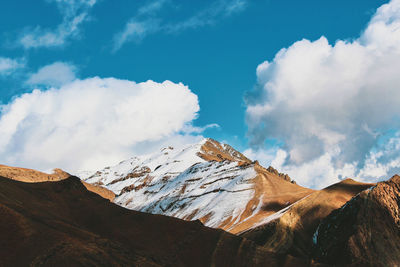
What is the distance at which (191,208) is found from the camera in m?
198

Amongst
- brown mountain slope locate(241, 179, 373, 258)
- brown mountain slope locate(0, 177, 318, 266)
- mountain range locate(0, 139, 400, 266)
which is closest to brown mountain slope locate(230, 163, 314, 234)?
brown mountain slope locate(241, 179, 373, 258)

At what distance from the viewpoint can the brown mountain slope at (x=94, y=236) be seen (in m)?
32.5

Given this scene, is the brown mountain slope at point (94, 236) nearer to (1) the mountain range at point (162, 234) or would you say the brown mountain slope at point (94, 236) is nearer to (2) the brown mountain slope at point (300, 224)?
(1) the mountain range at point (162, 234)

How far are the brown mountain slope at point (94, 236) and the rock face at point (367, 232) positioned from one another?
21104 mm

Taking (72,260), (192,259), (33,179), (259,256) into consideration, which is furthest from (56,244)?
(33,179)

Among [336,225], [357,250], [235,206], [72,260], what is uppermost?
[235,206]

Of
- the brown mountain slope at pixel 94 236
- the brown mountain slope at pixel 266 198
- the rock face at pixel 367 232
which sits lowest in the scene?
the brown mountain slope at pixel 94 236

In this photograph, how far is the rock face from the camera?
60656 millimetres

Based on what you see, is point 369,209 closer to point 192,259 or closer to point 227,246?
point 227,246

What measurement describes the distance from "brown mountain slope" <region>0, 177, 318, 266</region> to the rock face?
21104 millimetres

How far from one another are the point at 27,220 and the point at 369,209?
62039mm

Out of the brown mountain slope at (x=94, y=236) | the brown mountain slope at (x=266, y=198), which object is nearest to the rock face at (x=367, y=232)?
the brown mountain slope at (x=94, y=236)

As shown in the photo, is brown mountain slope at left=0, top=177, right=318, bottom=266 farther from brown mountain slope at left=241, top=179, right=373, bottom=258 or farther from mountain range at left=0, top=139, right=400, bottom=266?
brown mountain slope at left=241, top=179, right=373, bottom=258

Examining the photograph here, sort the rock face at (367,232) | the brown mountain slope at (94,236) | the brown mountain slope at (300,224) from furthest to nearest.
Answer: the brown mountain slope at (300,224)
the rock face at (367,232)
the brown mountain slope at (94,236)
